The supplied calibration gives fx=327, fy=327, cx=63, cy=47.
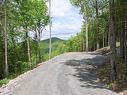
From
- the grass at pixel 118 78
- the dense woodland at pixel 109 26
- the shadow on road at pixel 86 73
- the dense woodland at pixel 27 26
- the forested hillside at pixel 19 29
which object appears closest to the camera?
the grass at pixel 118 78

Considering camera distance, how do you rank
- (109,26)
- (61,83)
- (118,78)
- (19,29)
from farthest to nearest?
1. (19,29)
2. (109,26)
3. (118,78)
4. (61,83)

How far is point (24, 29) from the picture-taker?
59.8 metres

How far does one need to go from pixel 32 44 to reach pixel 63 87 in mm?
45070

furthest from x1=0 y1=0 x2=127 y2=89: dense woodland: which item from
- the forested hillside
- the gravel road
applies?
the gravel road

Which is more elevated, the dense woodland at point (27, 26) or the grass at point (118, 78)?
the dense woodland at point (27, 26)

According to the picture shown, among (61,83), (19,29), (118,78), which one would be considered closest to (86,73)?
(118,78)

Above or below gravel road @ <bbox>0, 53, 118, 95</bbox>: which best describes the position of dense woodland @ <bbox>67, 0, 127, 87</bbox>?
above

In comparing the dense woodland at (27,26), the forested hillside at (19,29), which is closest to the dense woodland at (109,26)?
the dense woodland at (27,26)

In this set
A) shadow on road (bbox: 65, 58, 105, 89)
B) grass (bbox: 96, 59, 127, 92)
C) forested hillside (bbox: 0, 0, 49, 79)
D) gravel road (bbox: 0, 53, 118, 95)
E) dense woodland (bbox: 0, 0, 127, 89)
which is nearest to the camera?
gravel road (bbox: 0, 53, 118, 95)

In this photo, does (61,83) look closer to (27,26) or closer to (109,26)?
(109,26)

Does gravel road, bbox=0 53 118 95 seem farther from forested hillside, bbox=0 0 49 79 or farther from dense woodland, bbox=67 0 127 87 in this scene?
forested hillside, bbox=0 0 49 79

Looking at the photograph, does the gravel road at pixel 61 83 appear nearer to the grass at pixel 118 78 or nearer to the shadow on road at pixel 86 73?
the shadow on road at pixel 86 73

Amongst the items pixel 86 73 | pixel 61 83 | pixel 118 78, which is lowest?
pixel 61 83

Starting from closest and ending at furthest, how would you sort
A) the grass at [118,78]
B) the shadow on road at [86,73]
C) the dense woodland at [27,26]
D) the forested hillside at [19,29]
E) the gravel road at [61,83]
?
the gravel road at [61,83], the grass at [118,78], the shadow on road at [86,73], the dense woodland at [27,26], the forested hillside at [19,29]
